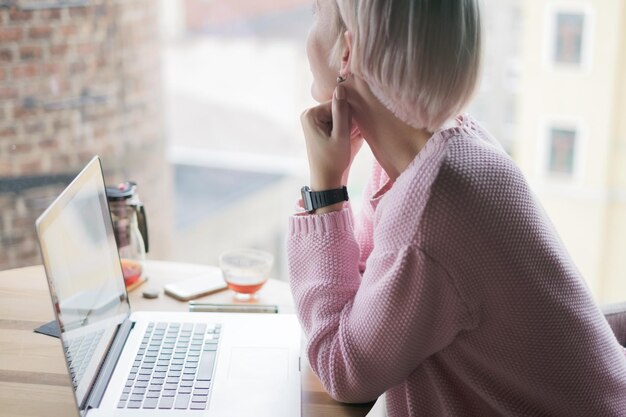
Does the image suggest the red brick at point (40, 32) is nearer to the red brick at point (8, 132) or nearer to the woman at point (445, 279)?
the red brick at point (8, 132)

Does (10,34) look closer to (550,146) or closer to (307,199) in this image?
(307,199)

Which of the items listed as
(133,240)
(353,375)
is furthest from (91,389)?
(133,240)

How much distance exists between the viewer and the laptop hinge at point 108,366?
100cm

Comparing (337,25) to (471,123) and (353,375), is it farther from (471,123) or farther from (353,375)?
(353,375)

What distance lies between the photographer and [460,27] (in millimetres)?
987

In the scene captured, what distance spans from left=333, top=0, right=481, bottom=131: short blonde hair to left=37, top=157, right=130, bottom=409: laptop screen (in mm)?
462

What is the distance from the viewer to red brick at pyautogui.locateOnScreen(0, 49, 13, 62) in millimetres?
2480

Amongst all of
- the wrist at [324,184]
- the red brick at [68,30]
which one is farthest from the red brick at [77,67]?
the wrist at [324,184]

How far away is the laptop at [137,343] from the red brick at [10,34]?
150 centimetres

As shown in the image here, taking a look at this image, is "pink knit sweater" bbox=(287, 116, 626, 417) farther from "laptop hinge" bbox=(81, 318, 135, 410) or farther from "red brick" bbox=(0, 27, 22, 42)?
"red brick" bbox=(0, 27, 22, 42)

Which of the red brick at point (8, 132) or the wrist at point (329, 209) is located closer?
the wrist at point (329, 209)

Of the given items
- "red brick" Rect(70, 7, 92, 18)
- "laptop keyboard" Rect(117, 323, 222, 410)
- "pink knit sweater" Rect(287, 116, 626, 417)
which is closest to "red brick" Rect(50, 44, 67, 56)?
"red brick" Rect(70, 7, 92, 18)

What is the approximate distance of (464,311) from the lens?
975 millimetres

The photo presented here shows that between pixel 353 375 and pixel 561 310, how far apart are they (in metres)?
0.30
